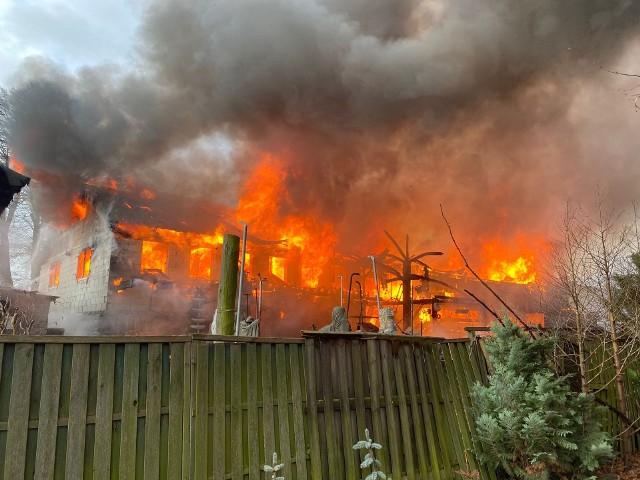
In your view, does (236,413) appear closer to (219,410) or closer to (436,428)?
(219,410)

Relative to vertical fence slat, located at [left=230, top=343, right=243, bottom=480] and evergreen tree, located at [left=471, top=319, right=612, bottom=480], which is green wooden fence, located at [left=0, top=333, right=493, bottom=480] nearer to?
vertical fence slat, located at [left=230, top=343, right=243, bottom=480]

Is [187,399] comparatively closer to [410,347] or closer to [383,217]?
[410,347]

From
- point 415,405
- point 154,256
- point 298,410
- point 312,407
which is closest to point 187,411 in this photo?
point 298,410

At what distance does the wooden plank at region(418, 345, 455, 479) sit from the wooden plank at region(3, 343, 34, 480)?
3.71 metres

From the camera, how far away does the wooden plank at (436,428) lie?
4660 mm

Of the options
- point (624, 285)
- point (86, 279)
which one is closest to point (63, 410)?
point (624, 285)

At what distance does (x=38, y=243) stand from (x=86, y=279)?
30.8ft

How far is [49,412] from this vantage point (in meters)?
2.75

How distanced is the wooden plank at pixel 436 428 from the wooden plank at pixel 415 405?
77mm

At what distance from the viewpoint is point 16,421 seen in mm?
2621

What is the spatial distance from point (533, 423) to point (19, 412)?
178 inches

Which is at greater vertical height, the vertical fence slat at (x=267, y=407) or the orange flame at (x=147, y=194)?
the orange flame at (x=147, y=194)

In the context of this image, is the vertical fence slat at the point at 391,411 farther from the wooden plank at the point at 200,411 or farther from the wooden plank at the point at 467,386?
the wooden plank at the point at 200,411

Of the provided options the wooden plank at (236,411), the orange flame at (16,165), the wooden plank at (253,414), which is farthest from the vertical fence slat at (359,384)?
the orange flame at (16,165)
